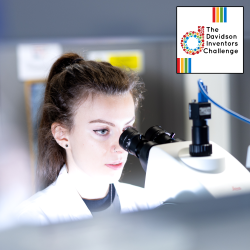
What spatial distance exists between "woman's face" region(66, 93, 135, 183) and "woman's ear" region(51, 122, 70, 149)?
0.07 feet

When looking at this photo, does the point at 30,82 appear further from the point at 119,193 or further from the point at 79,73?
the point at 119,193

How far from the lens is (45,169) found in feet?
3.83

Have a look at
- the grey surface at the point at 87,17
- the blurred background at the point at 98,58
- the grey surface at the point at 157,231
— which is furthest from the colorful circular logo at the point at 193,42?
the grey surface at the point at 157,231

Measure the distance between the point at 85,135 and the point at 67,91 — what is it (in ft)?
0.53

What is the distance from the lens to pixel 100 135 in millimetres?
964

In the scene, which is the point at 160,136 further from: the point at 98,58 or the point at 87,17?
the point at 98,58

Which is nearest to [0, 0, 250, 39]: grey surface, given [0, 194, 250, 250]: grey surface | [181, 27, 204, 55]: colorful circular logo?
[181, 27, 204, 55]: colorful circular logo

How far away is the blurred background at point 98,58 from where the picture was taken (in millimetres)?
574

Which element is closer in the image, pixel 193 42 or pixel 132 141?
pixel 132 141

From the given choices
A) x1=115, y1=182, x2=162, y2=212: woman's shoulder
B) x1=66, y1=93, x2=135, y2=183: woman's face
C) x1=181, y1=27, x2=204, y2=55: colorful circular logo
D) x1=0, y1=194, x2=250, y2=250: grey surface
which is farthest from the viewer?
x1=115, y1=182, x2=162, y2=212: woman's shoulder

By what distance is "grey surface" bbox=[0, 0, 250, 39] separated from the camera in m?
0.55

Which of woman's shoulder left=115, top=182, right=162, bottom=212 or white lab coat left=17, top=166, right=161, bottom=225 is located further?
woman's shoulder left=115, top=182, right=162, bottom=212

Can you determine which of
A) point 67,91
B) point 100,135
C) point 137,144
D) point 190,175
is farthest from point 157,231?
point 67,91

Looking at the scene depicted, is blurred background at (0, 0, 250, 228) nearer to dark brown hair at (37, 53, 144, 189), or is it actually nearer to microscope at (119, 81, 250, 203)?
dark brown hair at (37, 53, 144, 189)
